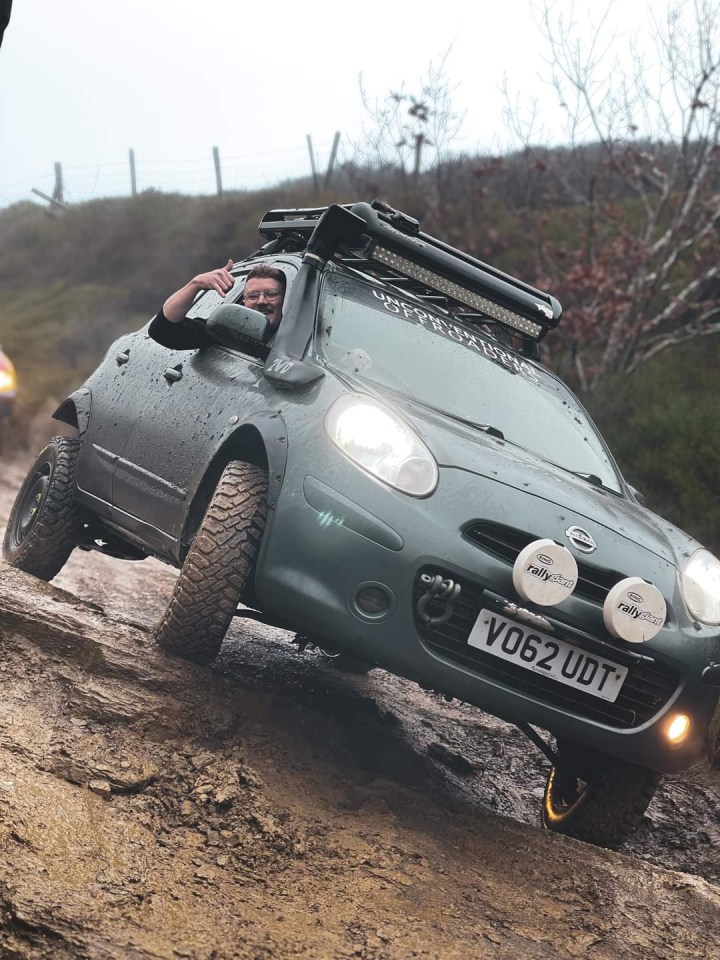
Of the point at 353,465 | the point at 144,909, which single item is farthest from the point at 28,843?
the point at 353,465

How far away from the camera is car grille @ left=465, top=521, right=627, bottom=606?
135 inches

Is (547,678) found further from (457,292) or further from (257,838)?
(457,292)

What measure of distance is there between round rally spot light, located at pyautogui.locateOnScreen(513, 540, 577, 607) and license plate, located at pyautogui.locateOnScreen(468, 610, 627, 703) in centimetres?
12

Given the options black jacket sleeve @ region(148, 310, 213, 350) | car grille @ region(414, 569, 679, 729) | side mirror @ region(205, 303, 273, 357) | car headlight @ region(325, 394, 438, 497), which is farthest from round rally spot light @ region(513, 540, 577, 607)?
black jacket sleeve @ region(148, 310, 213, 350)

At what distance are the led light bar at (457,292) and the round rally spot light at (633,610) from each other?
1727mm

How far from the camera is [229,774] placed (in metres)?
3.42

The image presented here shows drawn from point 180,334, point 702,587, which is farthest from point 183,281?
point 702,587

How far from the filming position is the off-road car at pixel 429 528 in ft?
11.2

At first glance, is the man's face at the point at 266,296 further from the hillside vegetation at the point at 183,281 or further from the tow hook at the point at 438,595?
the hillside vegetation at the point at 183,281

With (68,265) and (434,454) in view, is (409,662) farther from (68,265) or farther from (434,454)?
(68,265)

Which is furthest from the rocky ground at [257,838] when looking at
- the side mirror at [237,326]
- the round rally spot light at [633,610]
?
the side mirror at [237,326]

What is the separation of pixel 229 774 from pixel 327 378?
135 centimetres

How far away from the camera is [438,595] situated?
11.1 feet

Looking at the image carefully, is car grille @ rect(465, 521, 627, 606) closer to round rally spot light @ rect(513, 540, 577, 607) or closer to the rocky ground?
round rally spot light @ rect(513, 540, 577, 607)
